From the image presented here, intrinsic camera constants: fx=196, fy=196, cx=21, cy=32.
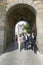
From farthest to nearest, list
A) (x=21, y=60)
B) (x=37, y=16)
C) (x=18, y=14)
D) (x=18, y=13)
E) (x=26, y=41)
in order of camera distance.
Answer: (x=18, y=14) < (x=18, y=13) < (x=26, y=41) < (x=37, y=16) < (x=21, y=60)

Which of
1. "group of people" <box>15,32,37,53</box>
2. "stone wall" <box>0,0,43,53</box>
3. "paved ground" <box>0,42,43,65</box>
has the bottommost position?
"paved ground" <box>0,42,43,65</box>

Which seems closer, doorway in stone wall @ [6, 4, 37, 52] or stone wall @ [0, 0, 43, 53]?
stone wall @ [0, 0, 43, 53]

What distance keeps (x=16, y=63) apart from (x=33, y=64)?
0.98 metres

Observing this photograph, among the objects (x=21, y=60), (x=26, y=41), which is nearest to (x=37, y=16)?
(x=26, y=41)

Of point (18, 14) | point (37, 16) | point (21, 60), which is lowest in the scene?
point (21, 60)

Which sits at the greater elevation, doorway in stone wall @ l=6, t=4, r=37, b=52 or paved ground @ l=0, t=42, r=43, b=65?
doorway in stone wall @ l=6, t=4, r=37, b=52

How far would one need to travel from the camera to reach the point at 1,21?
15.2m

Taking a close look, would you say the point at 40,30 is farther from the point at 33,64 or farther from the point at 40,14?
the point at 33,64

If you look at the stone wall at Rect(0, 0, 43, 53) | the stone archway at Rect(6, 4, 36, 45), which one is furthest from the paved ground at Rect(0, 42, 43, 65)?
the stone archway at Rect(6, 4, 36, 45)

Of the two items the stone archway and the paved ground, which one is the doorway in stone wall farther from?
the paved ground

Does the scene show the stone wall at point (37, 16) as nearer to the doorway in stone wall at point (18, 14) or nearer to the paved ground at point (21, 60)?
the doorway in stone wall at point (18, 14)

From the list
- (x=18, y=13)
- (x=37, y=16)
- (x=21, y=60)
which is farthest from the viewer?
(x=18, y=13)

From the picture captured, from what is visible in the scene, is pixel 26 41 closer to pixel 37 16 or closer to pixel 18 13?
pixel 37 16

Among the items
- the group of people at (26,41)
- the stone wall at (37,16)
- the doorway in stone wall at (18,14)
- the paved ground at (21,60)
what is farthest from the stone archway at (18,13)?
the paved ground at (21,60)
